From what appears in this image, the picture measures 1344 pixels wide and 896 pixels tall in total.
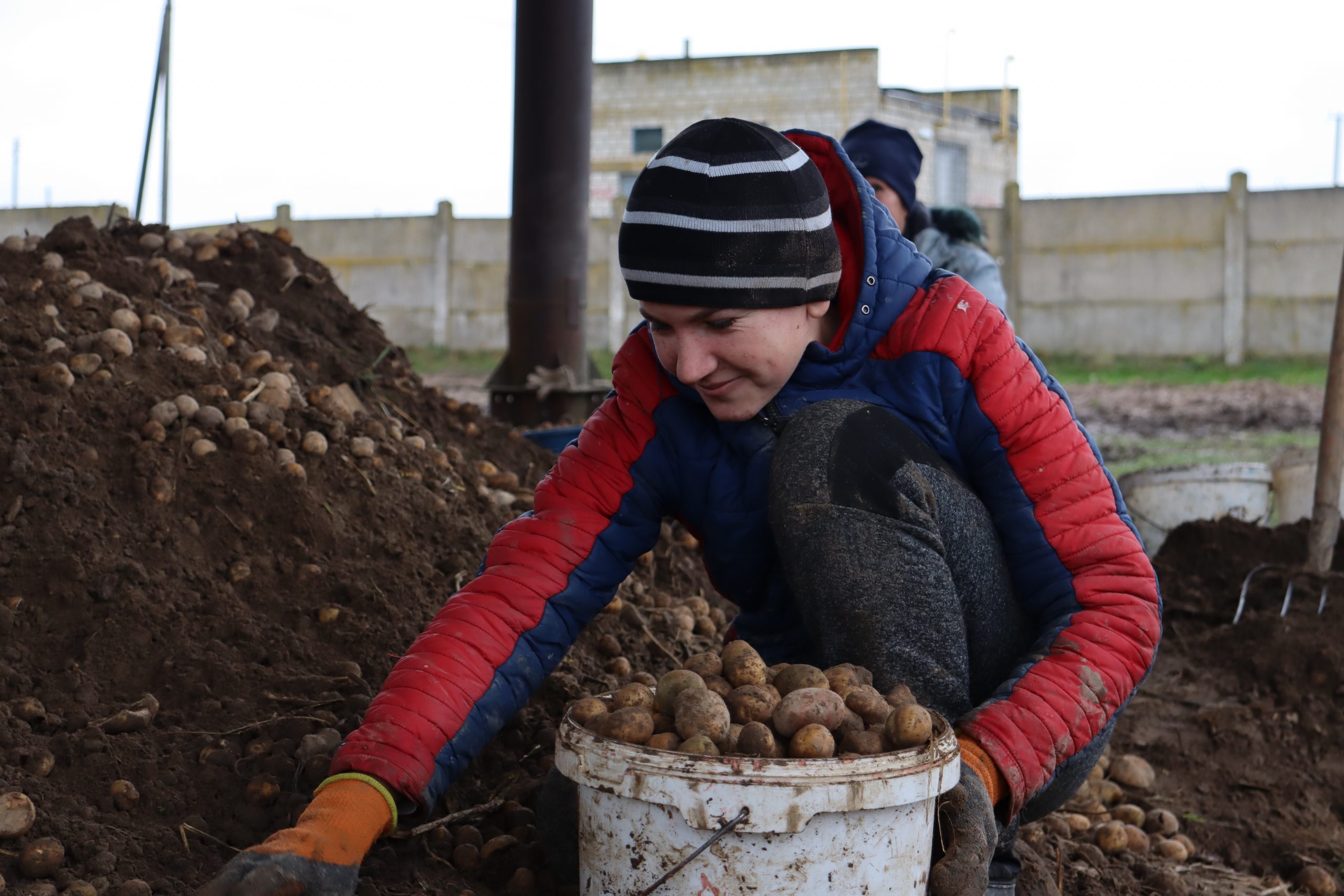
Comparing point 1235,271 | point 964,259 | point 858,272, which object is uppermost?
point 1235,271

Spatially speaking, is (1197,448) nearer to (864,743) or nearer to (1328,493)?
(1328,493)

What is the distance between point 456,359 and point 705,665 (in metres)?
13.0

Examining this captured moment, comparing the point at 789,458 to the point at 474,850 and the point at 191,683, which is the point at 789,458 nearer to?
the point at 474,850

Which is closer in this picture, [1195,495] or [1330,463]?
[1330,463]

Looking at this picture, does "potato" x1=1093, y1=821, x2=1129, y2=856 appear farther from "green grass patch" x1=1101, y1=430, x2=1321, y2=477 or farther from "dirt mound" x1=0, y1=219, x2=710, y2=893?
"green grass patch" x1=1101, y1=430, x2=1321, y2=477

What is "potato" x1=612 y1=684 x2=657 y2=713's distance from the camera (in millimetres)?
1535

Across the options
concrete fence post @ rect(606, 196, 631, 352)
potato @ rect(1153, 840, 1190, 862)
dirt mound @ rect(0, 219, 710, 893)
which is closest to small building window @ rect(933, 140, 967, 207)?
concrete fence post @ rect(606, 196, 631, 352)

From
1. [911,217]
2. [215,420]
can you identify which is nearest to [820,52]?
[911,217]

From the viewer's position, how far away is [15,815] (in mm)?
1653

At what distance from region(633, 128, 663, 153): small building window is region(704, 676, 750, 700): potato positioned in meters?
18.9

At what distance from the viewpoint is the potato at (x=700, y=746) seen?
1.38 m

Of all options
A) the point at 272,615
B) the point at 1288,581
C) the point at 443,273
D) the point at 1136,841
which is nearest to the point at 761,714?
the point at 272,615

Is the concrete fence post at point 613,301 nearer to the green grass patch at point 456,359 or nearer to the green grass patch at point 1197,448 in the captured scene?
the green grass patch at point 456,359

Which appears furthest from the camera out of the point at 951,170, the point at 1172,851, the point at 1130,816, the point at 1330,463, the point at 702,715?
the point at 951,170
